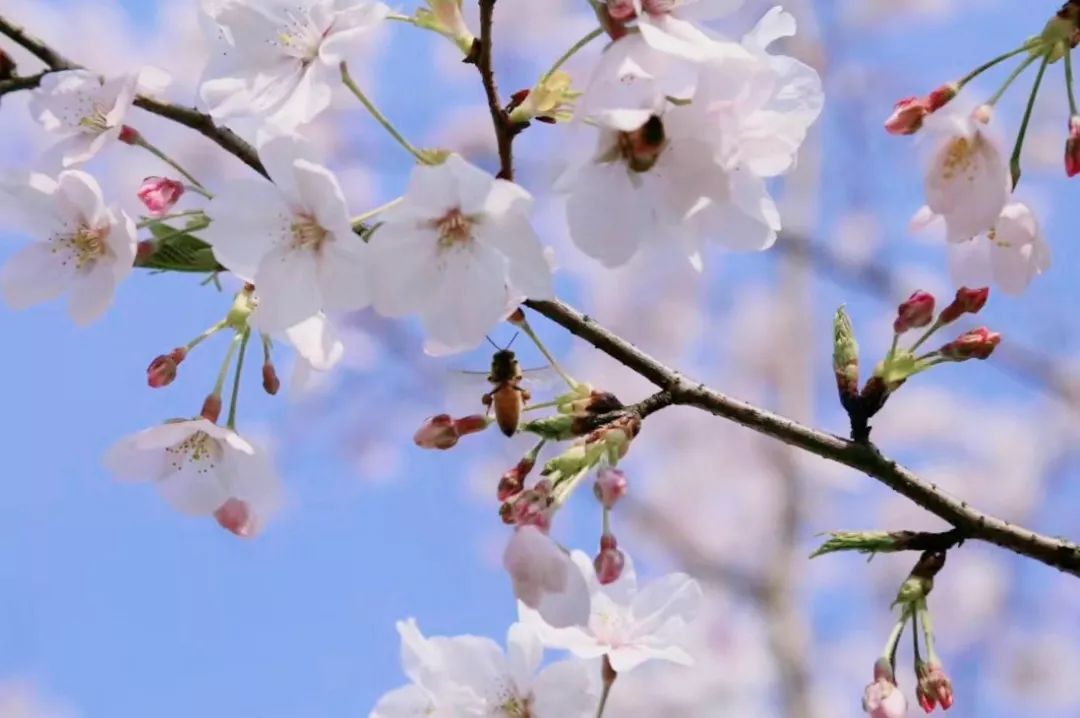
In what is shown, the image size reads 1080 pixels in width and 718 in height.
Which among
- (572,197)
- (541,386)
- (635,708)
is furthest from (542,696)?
(635,708)

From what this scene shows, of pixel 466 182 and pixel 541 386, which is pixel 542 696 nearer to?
pixel 541 386

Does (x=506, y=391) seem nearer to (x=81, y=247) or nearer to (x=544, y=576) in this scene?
(x=544, y=576)

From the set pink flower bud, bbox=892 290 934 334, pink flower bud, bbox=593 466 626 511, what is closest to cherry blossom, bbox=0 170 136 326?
pink flower bud, bbox=593 466 626 511

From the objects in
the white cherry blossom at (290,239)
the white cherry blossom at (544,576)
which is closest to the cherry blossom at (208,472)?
the white cherry blossom at (290,239)

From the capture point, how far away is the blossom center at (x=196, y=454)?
1319 mm

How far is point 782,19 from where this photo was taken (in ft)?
3.73

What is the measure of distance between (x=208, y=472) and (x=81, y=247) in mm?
320

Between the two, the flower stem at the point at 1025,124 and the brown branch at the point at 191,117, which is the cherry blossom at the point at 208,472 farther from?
the flower stem at the point at 1025,124

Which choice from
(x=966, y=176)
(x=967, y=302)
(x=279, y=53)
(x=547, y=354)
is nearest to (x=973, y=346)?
(x=967, y=302)

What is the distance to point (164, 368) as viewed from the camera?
4.08 feet

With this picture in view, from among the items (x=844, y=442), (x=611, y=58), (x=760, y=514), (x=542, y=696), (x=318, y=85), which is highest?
(x=760, y=514)

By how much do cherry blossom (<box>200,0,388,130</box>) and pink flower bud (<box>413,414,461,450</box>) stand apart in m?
0.32

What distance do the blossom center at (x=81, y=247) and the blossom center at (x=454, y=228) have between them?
37cm

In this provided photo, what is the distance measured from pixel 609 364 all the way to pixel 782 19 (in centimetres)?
609
